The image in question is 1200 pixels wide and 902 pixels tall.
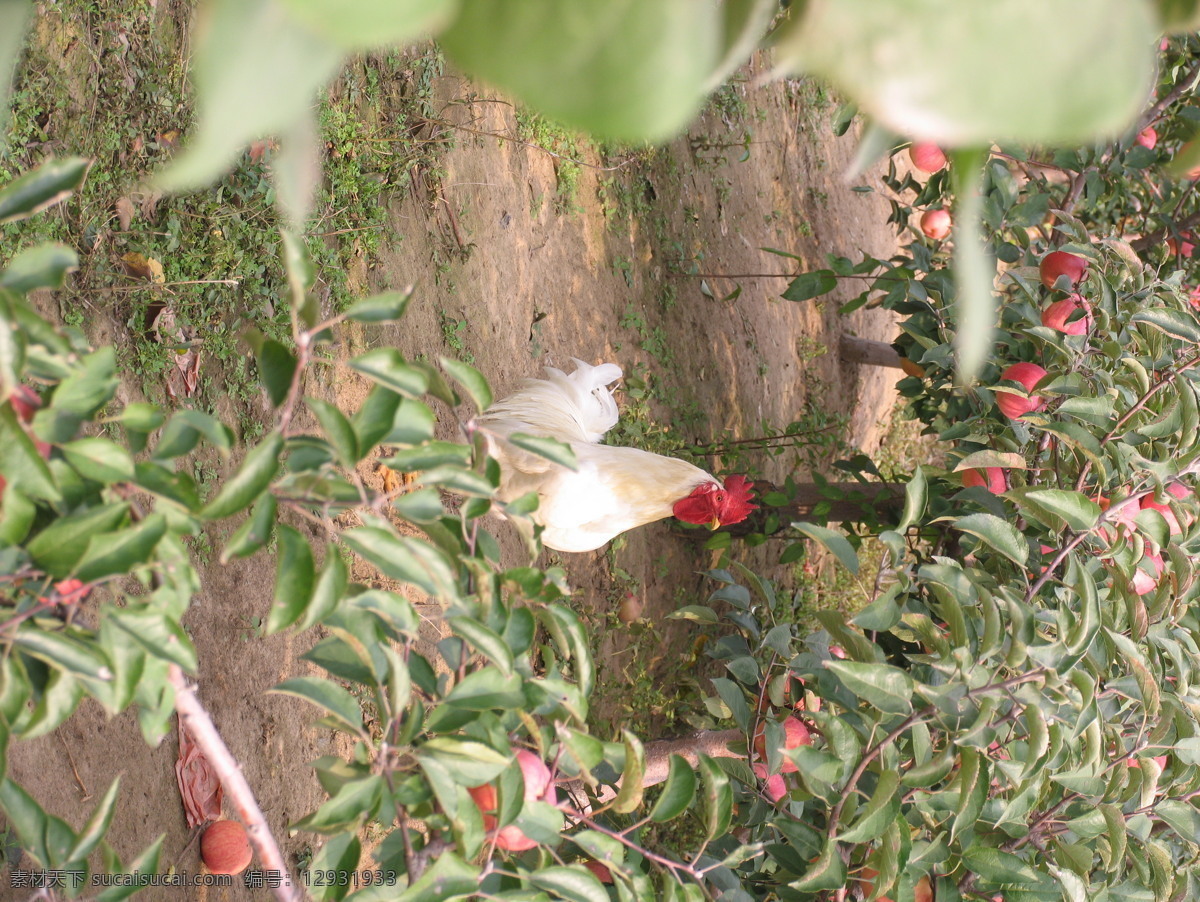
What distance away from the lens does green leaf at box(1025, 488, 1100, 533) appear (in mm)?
1196

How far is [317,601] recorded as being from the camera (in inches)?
23.5

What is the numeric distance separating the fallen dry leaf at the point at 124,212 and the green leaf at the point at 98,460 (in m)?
1.48

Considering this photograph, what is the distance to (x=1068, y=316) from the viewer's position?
1.95m

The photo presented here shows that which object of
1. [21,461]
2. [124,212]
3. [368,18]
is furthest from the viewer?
[124,212]

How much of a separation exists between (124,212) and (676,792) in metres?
1.62

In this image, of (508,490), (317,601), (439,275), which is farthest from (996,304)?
(317,601)

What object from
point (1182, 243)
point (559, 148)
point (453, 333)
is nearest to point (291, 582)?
point (453, 333)

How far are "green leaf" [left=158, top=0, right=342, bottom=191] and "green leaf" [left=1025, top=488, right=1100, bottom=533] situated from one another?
3.96ft

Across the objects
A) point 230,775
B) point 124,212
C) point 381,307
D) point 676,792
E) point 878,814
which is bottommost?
point 878,814

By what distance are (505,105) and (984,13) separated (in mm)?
2900

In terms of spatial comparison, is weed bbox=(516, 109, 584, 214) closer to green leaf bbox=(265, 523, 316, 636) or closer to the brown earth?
the brown earth

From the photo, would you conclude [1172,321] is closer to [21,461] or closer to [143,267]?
[21,461]

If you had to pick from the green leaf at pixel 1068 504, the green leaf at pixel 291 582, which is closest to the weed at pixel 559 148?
the green leaf at pixel 1068 504

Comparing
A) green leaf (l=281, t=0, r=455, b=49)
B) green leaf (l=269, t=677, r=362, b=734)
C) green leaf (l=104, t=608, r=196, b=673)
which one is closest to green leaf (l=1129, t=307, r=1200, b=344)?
green leaf (l=269, t=677, r=362, b=734)
